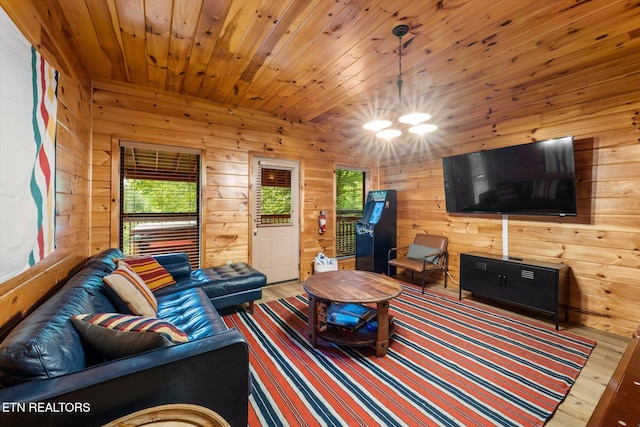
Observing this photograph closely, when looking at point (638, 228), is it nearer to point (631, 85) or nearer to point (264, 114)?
point (631, 85)

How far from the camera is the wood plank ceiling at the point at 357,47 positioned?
6.08 ft

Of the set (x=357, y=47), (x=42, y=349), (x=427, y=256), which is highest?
(x=357, y=47)

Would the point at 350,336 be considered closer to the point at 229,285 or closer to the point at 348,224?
the point at 229,285

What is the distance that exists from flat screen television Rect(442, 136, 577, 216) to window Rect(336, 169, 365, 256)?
69.9 inches

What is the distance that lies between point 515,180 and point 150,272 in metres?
4.27

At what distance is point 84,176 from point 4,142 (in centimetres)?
185

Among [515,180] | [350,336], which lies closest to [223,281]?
[350,336]

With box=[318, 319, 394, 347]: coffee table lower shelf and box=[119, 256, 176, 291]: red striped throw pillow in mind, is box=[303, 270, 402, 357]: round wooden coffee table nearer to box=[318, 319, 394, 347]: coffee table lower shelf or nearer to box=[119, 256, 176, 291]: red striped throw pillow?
box=[318, 319, 394, 347]: coffee table lower shelf

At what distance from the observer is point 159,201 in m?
3.45

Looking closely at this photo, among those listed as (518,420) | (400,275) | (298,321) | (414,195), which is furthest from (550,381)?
(414,195)

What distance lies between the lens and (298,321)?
2.89 meters

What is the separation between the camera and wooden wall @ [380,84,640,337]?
2590 mm

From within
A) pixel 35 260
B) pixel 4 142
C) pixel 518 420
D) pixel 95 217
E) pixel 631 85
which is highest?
pixel 631 85

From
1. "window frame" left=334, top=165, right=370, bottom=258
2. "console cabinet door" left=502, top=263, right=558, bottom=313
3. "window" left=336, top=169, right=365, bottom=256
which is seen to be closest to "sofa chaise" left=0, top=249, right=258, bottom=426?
"console cabinet door" left=502, top=263, right=558, bottom=313
